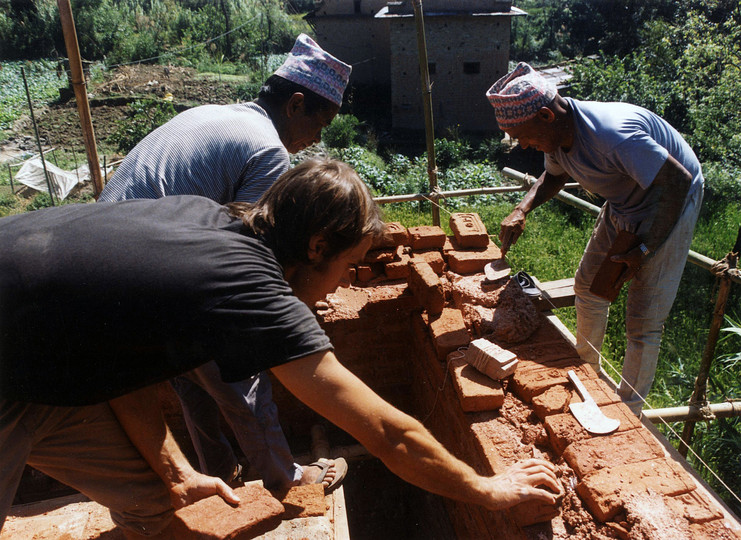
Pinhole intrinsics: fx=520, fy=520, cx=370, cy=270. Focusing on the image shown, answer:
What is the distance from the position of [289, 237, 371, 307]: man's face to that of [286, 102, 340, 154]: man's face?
42.2 inches

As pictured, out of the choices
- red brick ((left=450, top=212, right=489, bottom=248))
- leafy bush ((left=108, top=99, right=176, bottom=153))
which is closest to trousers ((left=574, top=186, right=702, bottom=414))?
red brick ((left=450, top=212, right=489, bottom=248))

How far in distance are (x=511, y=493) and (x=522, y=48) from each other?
35.0m

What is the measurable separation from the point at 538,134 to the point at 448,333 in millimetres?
1177

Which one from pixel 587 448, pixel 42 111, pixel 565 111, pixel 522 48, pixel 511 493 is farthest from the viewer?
pixel 522 48

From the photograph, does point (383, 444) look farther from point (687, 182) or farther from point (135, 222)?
point (687, 182)

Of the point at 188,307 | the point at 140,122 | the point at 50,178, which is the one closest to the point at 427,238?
the point at 188,307

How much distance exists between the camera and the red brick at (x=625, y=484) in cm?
180

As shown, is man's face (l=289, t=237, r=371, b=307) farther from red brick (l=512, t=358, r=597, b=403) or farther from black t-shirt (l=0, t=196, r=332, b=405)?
red brick (l=512, t=358, r=597, b=403)

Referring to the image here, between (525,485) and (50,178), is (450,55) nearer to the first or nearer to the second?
(50,178)

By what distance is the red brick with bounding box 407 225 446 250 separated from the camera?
12.0 ft

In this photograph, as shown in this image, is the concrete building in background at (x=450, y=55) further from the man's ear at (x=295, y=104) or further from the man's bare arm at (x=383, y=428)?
the man's bare arm at (x=383, y=428)

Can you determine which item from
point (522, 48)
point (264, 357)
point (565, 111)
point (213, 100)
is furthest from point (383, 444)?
→ point (522, 48)

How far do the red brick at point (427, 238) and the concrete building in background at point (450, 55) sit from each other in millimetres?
14861

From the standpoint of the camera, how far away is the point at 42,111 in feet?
61.6
